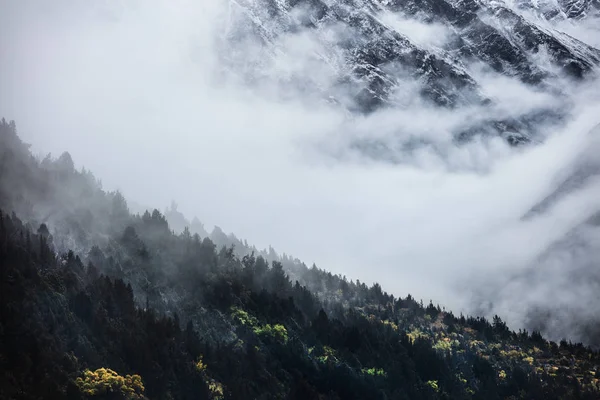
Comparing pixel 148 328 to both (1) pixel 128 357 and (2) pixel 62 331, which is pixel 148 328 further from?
(2) pixel 62 331

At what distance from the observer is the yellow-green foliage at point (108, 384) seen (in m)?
162

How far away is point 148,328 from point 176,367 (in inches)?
579

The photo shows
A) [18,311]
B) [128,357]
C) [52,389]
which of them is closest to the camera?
[52,389]

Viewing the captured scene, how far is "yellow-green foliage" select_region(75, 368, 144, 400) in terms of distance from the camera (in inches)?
6373

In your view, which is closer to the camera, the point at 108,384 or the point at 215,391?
the point at 108,384

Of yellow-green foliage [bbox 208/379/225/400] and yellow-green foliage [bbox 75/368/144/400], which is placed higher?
yellow-green foliage [bbox 208/379/225/400]

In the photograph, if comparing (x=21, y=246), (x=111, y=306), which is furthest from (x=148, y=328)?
(x=21, y=246)

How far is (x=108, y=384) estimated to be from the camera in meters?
165

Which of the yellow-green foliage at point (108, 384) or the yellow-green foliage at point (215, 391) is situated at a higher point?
the yellow-green foliage at point (215, 391)

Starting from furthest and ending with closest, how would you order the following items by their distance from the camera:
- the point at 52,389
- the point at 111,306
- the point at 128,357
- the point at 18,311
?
the point at 111,306
the point at 128,357
the point at 18,311
the point at 52,389

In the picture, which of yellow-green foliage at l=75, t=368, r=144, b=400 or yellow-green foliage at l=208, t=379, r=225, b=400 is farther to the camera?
yellow-green foliage at l=208, t=379, r=225, b=400

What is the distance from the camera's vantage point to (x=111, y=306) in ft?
650

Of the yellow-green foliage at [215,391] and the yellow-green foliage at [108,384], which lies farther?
the yellow-green foliage at [215,391]

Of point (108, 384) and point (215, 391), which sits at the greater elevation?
point (215, 391)
